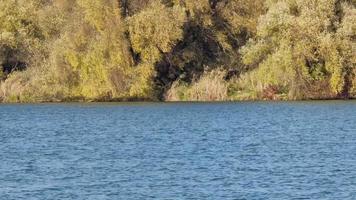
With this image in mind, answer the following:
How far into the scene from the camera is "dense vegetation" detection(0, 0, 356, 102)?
62000mm

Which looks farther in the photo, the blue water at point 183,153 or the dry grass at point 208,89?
the dry grass at point 208,89

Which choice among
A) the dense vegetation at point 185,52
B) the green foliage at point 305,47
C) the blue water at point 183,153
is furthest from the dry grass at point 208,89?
the blue water at point 183,153

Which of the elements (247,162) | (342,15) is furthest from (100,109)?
(247,162)

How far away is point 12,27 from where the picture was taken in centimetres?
7231

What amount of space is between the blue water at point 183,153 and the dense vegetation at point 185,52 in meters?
3.81

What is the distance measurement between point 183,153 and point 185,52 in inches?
1289

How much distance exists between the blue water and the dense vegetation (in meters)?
3.81

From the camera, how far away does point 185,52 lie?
222ft

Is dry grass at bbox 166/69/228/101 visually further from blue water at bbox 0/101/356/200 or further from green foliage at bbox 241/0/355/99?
blue water at bbox 0/101/356/200

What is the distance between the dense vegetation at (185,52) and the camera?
203ft

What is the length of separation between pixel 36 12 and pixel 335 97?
26.0 m

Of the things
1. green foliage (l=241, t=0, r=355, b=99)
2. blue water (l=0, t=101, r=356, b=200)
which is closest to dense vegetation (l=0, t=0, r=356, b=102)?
green foliage (l=241, t=0, r=355, b=99)

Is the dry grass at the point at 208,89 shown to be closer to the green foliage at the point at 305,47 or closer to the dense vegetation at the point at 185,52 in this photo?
the dense vegetation at the point at 185,52

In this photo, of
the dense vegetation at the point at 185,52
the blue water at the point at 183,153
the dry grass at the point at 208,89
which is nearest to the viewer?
the blue water at the point at 183,153
